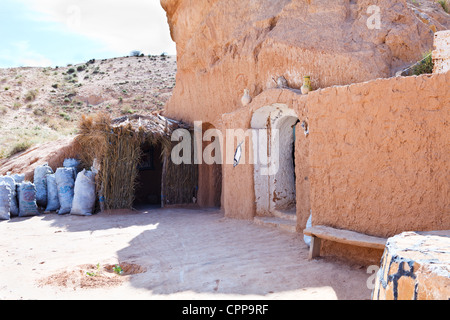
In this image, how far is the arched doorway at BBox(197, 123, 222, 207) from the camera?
33.6 feet

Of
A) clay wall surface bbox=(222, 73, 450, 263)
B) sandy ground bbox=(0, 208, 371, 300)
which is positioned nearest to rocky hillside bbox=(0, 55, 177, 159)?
sandy ground bbox=(0, 208, 371, 300)

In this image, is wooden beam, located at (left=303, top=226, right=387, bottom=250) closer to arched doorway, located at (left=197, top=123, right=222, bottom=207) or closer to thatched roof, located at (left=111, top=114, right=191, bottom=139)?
arched doorway, located at (left=197, top=123, right=222, bottom=207)

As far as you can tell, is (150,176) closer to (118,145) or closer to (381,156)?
(118,145)

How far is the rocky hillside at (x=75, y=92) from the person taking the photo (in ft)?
68.5

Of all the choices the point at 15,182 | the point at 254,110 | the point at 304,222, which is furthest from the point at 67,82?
the point at 304,222

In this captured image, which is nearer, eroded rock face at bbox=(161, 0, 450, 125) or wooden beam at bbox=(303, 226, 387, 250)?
wooden beam at bbox=(303, 226, 387, 250)

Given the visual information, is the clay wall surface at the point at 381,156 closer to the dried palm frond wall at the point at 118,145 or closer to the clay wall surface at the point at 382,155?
the clay wall surface at the point at 382,155

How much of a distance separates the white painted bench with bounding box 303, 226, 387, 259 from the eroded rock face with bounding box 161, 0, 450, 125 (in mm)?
3063

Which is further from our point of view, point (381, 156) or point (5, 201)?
point (5, 201)

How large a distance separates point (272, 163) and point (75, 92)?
2199 centimetres

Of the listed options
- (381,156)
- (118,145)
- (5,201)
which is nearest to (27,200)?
(5,201)

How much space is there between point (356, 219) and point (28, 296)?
3467 millimetres

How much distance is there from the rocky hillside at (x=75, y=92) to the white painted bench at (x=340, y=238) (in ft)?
49.9

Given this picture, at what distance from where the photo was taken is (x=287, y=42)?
7.44 m
